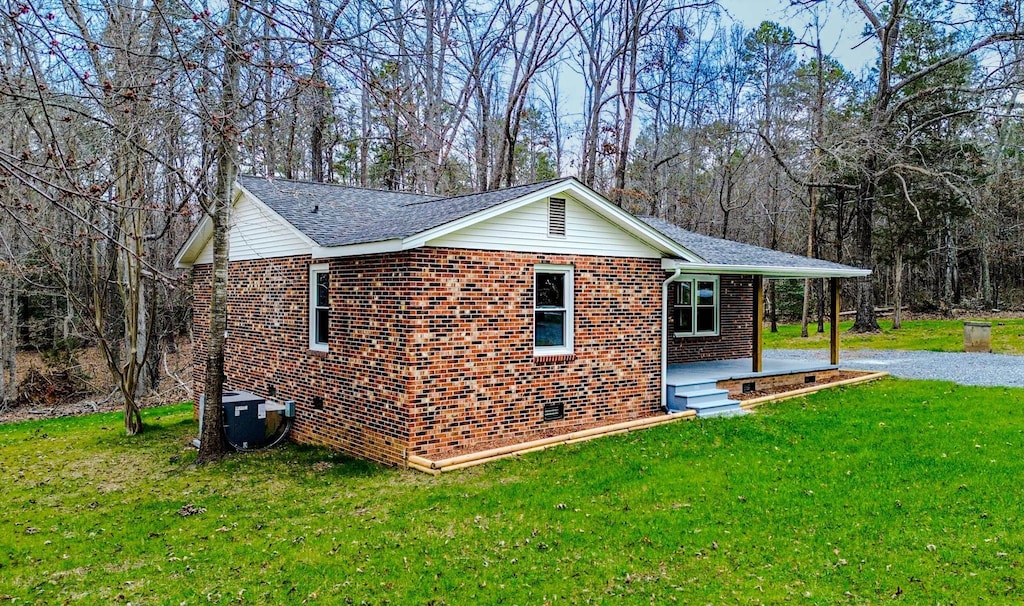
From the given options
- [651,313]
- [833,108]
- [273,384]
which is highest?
[833,108]

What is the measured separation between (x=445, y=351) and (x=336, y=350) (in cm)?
196

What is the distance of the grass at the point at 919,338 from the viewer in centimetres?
2041

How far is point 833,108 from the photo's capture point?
28.7 m

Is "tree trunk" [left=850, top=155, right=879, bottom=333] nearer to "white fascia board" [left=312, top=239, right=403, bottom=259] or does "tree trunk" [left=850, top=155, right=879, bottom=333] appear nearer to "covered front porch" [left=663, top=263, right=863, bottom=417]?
"covered front porch" [left=663, top=263, right=863, bottom=417]

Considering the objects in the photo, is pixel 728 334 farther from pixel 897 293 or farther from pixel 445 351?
pixel 897 293

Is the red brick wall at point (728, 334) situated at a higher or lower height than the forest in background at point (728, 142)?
lower

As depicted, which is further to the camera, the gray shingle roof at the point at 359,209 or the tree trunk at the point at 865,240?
the tree trunk at the point at 865,240

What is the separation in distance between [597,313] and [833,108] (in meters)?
24.1

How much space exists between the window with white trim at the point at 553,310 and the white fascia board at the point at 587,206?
108 centimetres

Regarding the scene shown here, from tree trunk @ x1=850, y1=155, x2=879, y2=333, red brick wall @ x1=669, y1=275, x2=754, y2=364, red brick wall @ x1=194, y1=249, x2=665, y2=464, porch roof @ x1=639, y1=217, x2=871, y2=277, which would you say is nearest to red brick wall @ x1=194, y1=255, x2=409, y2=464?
red brick wall @ x1=194, y1=249, x2=665, y2=464

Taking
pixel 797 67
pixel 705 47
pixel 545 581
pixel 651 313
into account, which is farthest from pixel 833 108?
pixel 545 581

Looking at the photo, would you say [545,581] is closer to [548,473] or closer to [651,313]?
[548,473]

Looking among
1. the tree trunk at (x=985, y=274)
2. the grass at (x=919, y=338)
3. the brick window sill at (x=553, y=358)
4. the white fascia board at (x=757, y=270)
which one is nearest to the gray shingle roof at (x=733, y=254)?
the white fascia board at (x=757, y=270)

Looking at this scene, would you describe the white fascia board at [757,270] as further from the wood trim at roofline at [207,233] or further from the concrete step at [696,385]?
the wood trim at roofline at [207,233]
